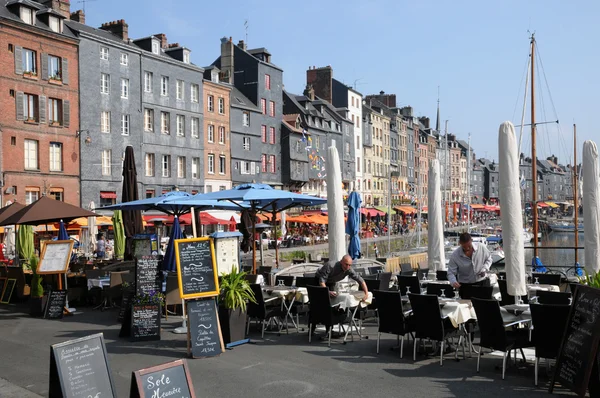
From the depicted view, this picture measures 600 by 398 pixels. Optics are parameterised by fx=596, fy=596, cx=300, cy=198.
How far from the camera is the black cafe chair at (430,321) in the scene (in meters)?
9.05

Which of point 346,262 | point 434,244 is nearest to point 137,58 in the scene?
point 434,244

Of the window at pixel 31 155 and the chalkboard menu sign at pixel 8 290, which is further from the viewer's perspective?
the window at pixel 31 155

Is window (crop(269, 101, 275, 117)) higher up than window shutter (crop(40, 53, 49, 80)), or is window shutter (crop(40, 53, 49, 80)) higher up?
window (crop(269, 101, 275, 117))

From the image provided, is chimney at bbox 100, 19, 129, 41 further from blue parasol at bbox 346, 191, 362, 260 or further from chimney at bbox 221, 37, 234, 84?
blue parasol at bbox 346, 191, 362, 260

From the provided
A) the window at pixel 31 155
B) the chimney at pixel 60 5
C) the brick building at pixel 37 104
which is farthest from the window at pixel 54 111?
the chimney at pixel 60 5

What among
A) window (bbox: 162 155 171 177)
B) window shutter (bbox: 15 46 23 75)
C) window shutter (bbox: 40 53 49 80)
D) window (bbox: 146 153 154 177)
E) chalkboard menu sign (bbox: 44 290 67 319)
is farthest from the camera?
window (bbox: 162 155 171 177)

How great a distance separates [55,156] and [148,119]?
27.3 feet

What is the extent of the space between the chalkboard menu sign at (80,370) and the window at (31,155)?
32.0m

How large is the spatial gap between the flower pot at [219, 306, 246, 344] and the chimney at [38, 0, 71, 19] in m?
33.8

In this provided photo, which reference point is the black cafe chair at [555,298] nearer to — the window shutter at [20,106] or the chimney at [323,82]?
the window shutter at [20,106]

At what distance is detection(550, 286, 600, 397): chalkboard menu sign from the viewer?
686 centimetres

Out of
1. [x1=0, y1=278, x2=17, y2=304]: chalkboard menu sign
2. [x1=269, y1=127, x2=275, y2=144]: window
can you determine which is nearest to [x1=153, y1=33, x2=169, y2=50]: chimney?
[x1=269, y1=127, x2=275, y2=144]: window

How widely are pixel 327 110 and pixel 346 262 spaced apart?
5920 centimetres

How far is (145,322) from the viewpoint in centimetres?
1130
